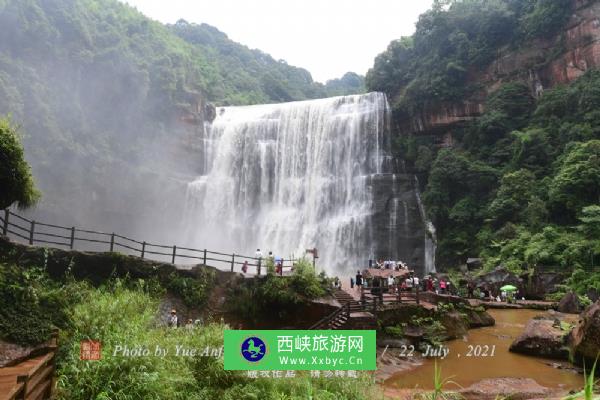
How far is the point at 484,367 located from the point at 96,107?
107ft

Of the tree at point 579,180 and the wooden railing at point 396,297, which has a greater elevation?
the tree at point 579,180

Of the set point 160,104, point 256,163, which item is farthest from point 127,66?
point 256,163

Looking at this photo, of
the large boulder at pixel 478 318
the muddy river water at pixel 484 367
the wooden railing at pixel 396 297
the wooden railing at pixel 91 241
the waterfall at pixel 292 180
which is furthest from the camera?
the waterfall at pixel 292 180

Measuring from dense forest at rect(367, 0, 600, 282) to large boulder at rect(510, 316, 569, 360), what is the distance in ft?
35.0

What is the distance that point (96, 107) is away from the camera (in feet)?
111

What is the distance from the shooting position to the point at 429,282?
18.4 meters

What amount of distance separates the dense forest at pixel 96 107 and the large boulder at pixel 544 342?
27667 mm

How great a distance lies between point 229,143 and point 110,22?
54.7 ft

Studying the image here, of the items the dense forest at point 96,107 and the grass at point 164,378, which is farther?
the dense forest at point 96,107

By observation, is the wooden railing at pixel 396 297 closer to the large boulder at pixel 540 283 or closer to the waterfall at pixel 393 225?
the large boulder at pixel 540 283

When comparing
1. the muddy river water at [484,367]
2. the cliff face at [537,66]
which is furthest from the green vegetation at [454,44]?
the muddy river water at [484,367]

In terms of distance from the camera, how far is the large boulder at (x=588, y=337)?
10445mm

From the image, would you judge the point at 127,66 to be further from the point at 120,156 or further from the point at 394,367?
the point at 394,367

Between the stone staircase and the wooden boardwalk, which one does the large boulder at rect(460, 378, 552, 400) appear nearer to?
the stone staircase
